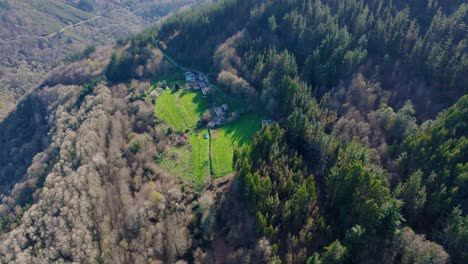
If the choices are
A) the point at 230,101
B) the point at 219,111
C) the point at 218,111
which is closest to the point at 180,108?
the point at 218,111

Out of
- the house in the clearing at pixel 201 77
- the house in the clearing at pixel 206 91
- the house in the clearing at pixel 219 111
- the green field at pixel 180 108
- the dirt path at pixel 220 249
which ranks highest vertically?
the house in the clearing at pixel 201 77

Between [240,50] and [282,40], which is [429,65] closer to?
[282,40]

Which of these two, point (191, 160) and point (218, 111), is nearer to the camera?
point (191, 160)

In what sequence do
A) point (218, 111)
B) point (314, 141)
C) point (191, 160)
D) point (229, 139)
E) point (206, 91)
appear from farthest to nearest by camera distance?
point (206, 91) < point (218, 111) < point (229, 139) < point (191, 160) < point (314, 141)

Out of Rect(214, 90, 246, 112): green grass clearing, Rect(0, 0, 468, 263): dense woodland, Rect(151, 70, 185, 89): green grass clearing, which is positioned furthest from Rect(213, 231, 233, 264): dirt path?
Rect(151, 70, 185, 89): green grass clearing

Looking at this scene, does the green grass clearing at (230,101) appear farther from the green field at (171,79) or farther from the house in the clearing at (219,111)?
the green field at (171,79)

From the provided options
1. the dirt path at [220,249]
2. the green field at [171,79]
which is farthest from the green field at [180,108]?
the dirt path at [220,249]

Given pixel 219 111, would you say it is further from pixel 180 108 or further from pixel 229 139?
pixel 180 108
